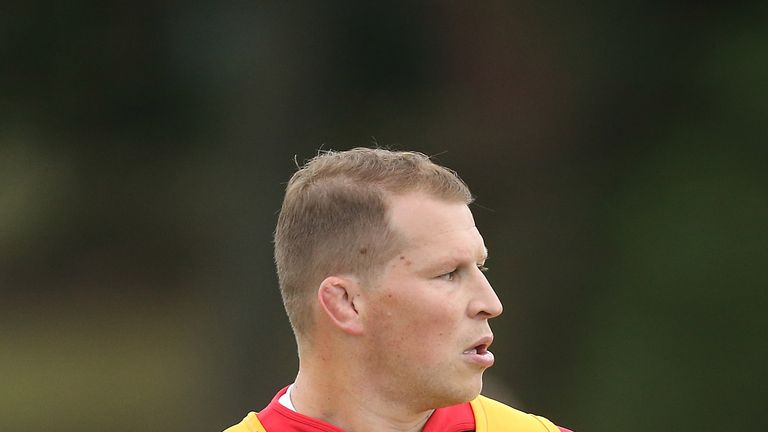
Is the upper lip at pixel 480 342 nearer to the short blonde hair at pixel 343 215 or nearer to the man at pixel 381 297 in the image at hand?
the man at pixel 381 297

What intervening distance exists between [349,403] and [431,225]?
0.43m

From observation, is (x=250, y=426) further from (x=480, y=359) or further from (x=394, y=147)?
(x=394, y=147)

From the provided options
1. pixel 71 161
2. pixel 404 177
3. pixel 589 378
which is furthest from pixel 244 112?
pixel 404 177

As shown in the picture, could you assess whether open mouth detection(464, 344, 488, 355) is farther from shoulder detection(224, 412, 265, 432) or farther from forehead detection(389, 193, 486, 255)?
shoulder detection(224, 412, 265, 432)

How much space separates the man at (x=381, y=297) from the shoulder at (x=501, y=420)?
0.10ft

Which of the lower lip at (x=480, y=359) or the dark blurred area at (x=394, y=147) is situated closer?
the lower lip at (x=480, y=359)

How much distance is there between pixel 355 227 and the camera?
2316 millimetres

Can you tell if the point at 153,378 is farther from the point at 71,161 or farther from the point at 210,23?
the point at 210,23

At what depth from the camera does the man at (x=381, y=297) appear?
225 cm

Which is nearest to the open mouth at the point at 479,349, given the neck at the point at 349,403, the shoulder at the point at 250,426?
the neck at the point at 349,403

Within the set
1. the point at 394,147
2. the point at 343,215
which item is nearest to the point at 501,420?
the point at 343,215

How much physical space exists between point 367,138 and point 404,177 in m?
3.54

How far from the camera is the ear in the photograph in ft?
7.52

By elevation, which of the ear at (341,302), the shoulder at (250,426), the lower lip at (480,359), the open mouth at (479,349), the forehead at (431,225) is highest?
the forehead at (431,225)
